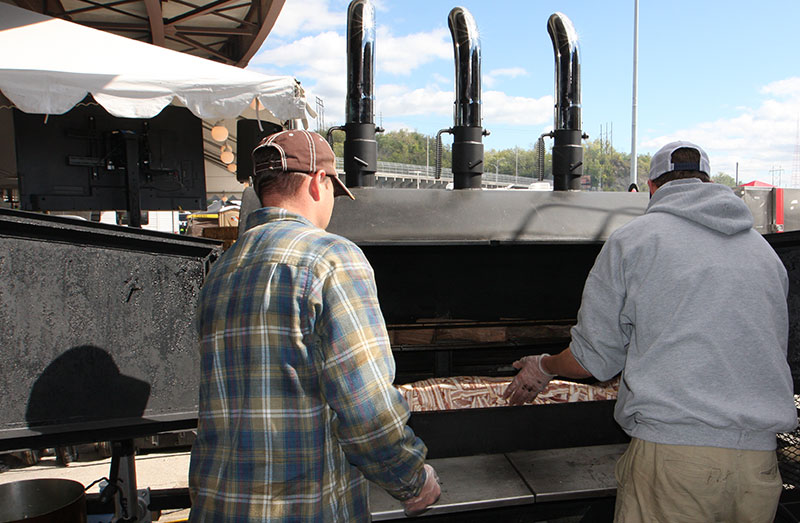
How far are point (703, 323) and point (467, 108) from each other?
239 cm

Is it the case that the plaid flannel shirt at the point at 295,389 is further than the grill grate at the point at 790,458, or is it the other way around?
the grill grate at the point at 790,458

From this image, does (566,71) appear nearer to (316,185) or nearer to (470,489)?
(470,489)

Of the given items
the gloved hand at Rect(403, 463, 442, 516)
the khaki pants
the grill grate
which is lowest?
the grill grate

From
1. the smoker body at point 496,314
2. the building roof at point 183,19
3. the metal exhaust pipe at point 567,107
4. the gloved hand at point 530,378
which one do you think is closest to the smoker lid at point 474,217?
the smoker body at point 496,314

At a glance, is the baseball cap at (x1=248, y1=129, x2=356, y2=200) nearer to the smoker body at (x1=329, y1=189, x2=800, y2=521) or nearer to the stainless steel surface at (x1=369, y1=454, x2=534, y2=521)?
the smoker body at (x1=329, y1=189, x2=800, y2=521)

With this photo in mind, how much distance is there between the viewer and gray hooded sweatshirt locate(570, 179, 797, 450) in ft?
5.29

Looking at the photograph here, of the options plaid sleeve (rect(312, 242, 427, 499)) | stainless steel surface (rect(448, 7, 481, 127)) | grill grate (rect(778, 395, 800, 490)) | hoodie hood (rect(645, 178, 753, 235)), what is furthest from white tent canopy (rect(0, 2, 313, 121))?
grill grate (rect(778, 395, 800, 490))

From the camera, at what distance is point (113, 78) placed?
12.2ft

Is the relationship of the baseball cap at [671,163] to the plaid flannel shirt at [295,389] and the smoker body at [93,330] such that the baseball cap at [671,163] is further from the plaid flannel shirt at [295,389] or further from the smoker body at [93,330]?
the smoker body at [93,330]

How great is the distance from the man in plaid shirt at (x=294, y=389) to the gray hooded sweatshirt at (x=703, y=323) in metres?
0.86

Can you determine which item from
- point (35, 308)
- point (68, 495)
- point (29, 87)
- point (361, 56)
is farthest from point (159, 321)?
point (29, 87)

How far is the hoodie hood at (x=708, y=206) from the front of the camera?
5.54 ft

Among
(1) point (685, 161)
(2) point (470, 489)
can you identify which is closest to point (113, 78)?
(2) point (470, 489)

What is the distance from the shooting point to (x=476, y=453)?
9.74 feet
